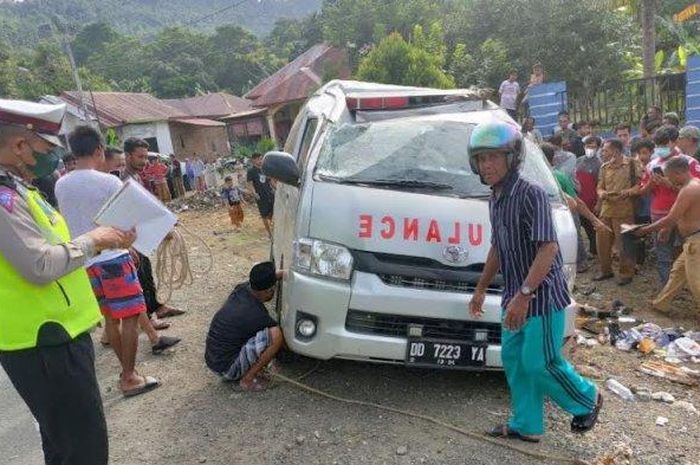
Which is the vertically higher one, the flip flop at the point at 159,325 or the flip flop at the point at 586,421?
the flip flop at the point at 586,421

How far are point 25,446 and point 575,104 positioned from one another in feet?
36.0

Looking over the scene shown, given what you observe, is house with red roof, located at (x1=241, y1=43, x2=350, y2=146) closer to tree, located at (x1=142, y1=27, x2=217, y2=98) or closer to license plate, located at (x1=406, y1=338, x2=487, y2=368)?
license plate, located at (x1=406, y1=338, x2=487, y2=368)

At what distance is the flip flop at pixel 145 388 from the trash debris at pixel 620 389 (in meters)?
3.26

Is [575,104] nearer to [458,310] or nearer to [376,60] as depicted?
[376,60]

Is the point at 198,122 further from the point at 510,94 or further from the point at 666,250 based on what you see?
the point at 666,250

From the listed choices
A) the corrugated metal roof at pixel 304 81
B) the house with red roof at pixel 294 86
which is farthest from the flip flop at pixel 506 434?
the corrugated metal roof at pixel 304 81

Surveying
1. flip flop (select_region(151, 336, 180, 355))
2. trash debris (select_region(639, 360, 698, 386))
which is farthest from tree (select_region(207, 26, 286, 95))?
trash debris (select_region(639, 360, 698, 386))

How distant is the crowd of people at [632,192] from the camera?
5.97m

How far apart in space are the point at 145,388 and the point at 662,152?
615cm

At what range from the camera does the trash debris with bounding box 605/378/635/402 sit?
153 inches

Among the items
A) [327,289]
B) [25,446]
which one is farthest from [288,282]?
[25,446]

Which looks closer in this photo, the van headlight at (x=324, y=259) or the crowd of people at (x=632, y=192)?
the van headlight at (x=324, y=259)

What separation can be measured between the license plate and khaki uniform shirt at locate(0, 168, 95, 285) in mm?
1994

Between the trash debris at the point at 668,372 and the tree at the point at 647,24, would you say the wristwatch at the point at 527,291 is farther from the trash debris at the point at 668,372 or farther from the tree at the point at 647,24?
the tree at the point at 647,24
